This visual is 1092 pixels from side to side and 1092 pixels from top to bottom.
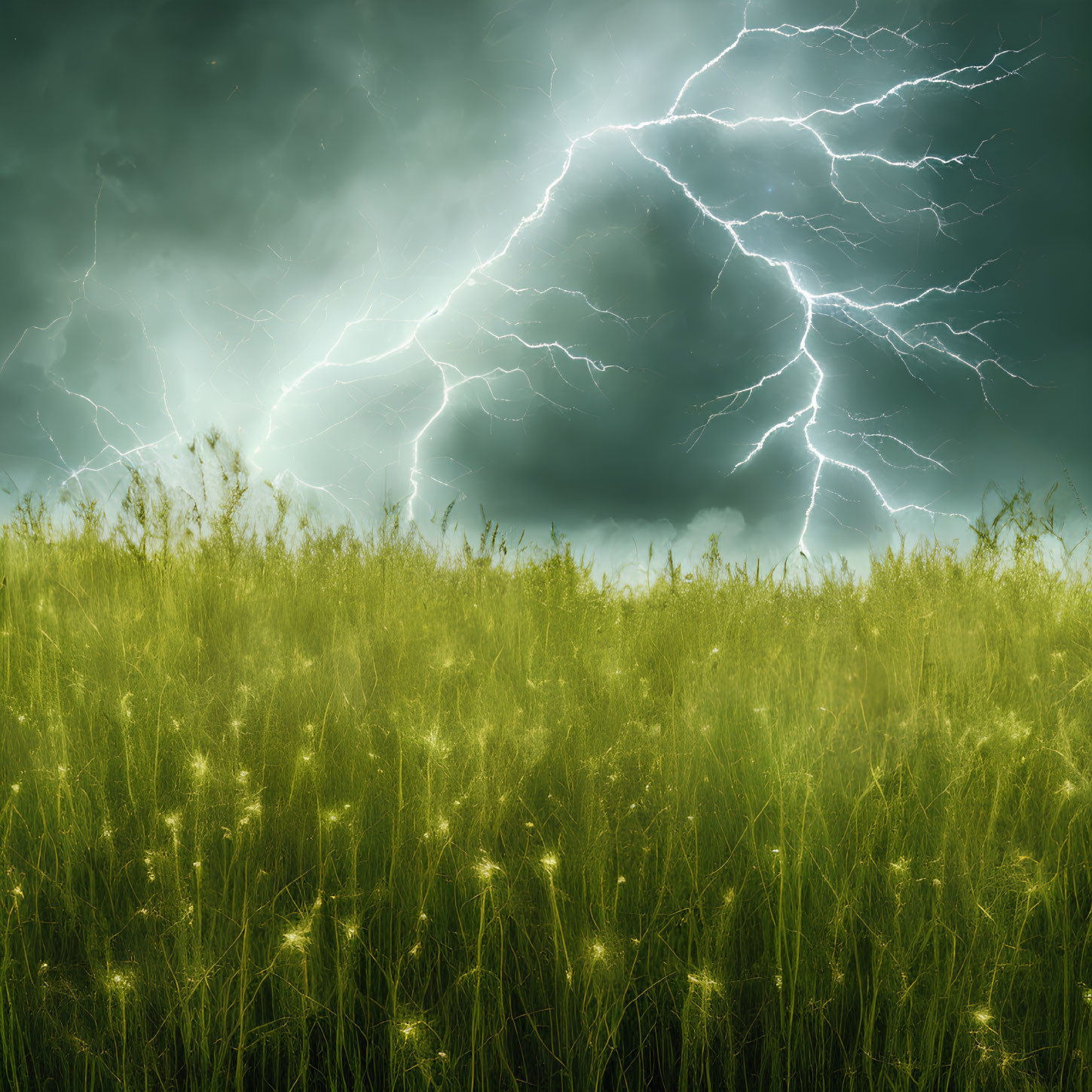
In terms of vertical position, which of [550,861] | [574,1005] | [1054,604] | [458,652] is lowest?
[574,1005]

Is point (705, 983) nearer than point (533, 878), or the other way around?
point (705, 983)

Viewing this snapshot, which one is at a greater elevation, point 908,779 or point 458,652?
point 458,652

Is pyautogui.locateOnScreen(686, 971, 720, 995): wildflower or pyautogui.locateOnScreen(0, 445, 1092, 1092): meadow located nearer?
pyautogui.locateOnScreen(686, 971, 720, 995): wildflower

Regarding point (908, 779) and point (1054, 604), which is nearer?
point (908, 779)

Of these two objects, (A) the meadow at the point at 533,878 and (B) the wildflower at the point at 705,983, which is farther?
(A) the meadow at the point at 533,878

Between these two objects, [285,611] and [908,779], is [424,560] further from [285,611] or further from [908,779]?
[908,779]

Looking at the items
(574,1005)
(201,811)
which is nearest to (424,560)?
(201,811)

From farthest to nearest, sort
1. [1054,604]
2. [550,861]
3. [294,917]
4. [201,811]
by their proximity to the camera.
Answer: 1. [1054,604]
2. [201,811]
3. [294,917]
4. [550,861]

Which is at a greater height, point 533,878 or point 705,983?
point 533,878
